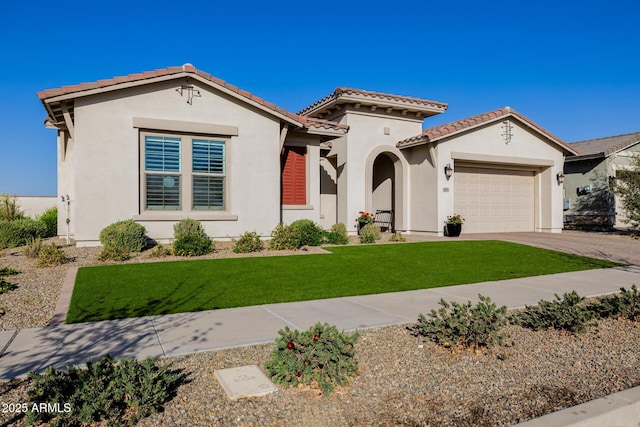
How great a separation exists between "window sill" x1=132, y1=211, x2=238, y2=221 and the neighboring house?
714 inches

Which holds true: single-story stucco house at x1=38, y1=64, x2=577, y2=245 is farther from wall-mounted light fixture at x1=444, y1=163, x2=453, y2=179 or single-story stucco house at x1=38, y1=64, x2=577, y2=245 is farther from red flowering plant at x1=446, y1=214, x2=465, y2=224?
red flowering plant at x1=446, y1=214, x2=465, y2=224

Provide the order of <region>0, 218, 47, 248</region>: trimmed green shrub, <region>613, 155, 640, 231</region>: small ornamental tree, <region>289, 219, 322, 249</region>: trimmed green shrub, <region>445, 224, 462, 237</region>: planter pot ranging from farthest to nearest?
<region>613, 155, 640, 231</region>: small ornamental tree → <region>445, 224, 462, 237</region>: planter pot → <region>0, 218, 47, 248</region>: trimmed green shrub → <region>289, 219, 322, 249</region>: trimmed green shrub

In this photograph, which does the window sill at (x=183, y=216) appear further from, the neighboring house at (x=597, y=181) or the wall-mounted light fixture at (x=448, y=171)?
the neighboring house at (x=597, y=181)

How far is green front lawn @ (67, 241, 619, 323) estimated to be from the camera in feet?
22.6

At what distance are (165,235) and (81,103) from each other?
3950mm

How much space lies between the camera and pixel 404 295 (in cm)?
770

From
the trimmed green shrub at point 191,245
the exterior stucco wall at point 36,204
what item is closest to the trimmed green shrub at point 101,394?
the trimmed green shrub at point 191,245

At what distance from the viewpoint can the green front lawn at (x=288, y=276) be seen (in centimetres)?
690

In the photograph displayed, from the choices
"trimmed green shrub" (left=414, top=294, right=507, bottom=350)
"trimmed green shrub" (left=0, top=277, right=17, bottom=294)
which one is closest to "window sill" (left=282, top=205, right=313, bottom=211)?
"trimmed green shrub" (left=0, top=277, right=17, bottom=294)

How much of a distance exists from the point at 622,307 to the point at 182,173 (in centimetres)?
1057

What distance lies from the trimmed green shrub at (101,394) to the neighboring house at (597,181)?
75.9 ft

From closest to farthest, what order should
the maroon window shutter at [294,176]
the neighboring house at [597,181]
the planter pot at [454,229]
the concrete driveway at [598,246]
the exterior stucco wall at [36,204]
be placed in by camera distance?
the concrete driveway at [598,246] → the maroon window shutter at [294,176] → the planter pot at [454,229] → the neighboring house at [597,181] → the exterior stucco wall at [36,204]

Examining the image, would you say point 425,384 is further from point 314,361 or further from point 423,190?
point 423,190

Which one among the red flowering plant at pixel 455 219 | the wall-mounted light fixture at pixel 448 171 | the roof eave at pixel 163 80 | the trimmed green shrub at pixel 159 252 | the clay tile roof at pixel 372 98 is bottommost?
the trimmed green shrub at pixel 159 252
